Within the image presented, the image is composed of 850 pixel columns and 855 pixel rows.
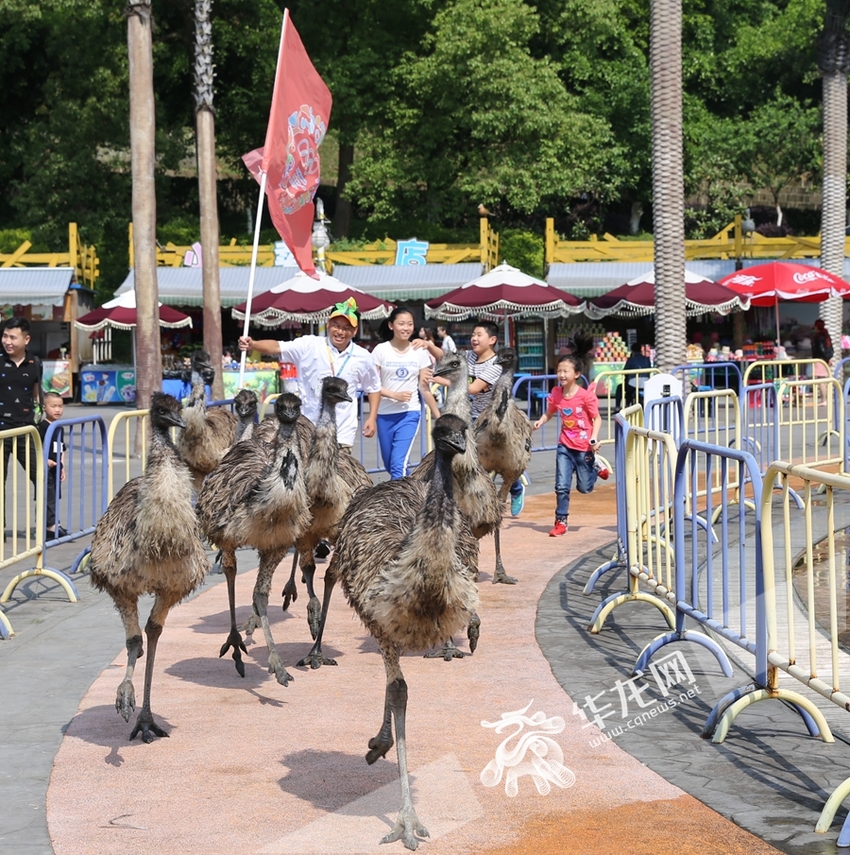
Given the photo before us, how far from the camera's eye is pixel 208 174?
22.5 metres

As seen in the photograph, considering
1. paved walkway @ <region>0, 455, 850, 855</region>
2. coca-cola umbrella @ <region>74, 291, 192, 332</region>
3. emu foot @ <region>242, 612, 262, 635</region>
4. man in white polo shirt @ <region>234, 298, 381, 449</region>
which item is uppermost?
coca-cola umbrella @ <region>74, 291, 192, 332</region>

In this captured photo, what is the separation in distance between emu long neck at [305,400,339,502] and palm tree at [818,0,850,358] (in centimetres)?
2109

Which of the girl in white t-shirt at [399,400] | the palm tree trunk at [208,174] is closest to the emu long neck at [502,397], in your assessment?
the girl in white t-shirt at [399,400]

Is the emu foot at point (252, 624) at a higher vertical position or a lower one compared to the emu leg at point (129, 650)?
lower

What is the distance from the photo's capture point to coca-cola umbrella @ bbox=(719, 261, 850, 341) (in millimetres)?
25156

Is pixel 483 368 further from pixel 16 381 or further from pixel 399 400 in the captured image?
pixel 16 381

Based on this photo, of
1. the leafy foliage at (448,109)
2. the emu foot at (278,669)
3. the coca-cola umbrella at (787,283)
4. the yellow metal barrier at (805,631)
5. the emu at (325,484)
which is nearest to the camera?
the yellow metal barrier at (805,631)

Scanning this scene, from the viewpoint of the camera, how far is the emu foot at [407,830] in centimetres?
507

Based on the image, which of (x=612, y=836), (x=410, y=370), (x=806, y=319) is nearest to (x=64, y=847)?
(x=612, y=836)

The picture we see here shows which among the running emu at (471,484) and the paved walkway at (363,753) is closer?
the paved walkway at (363,753)

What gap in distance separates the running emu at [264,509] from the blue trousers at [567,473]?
4590mm

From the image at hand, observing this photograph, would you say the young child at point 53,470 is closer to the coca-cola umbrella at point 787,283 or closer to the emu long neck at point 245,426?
the emu long neck at point 245,426

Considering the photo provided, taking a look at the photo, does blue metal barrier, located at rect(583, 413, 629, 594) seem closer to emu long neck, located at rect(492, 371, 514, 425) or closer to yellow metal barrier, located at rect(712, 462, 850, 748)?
emu long neck, located at rect(492, 371, 514, 425)

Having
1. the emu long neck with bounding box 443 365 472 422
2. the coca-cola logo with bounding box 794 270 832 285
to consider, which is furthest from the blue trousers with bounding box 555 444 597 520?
the coca-cola logo with bounding box 794 270 832 285
